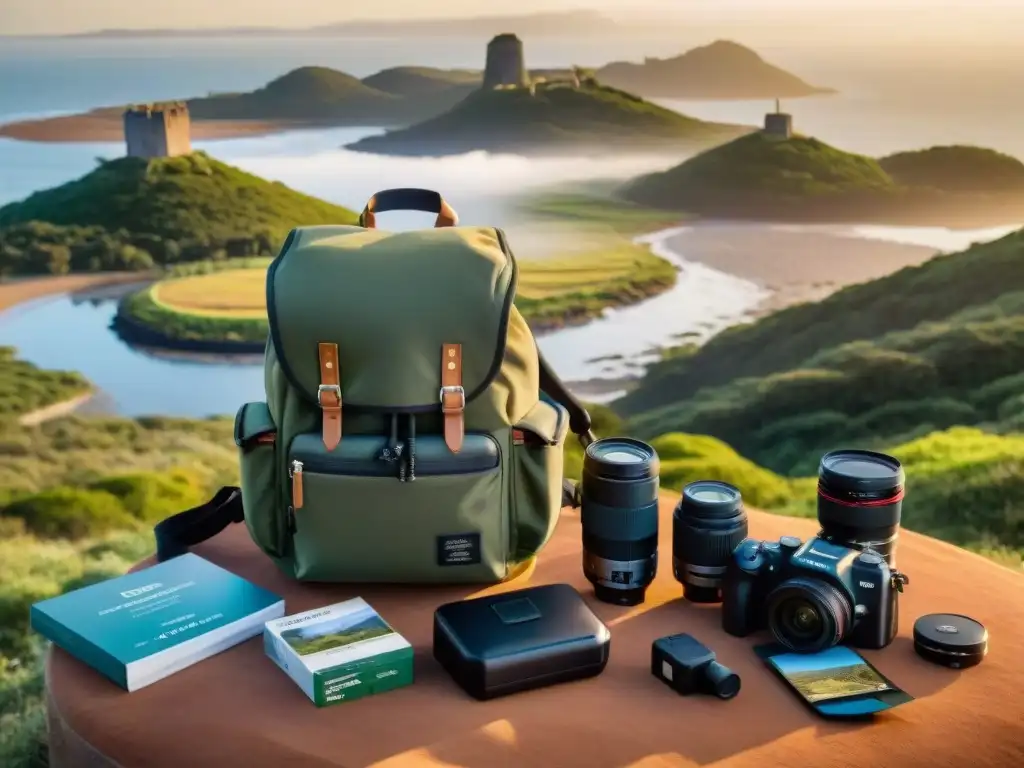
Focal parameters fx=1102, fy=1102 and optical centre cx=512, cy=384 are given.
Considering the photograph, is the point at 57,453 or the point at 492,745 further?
the point at 57,453

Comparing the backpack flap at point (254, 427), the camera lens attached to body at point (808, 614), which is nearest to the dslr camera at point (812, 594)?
the camera lens attached to body at point (808, 614)

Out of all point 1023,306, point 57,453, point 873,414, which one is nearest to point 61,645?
point 57,453

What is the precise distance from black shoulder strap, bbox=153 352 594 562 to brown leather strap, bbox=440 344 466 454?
0.25 meters

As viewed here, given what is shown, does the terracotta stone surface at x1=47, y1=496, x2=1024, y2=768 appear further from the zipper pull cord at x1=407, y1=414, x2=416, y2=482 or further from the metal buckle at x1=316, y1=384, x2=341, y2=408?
the metal buckle at x1=316, y1=384, x2=341, y2=408

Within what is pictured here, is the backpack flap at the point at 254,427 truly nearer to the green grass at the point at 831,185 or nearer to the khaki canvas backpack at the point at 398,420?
the khaki canvas backpack at the point at 398,420

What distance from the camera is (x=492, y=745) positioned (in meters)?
1.22

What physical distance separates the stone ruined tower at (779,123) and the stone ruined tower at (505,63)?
0.74 metres

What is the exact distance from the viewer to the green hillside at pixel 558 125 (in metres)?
3.34

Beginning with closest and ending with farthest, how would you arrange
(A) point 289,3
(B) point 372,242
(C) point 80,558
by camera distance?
(B) point 372,242, (C) point 80,558, (A) point 289,3

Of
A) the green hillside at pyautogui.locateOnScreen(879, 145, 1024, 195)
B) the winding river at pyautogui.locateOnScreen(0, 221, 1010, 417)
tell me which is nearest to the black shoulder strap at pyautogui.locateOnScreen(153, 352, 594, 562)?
the winding river at pyautogui.locateOnScreen(0, 221, 1010, 417)

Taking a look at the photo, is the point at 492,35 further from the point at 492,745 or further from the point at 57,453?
the point at 492,745

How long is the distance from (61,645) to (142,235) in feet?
6.74

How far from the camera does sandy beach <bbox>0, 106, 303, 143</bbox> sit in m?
3.22

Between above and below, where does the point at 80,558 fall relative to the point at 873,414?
below
